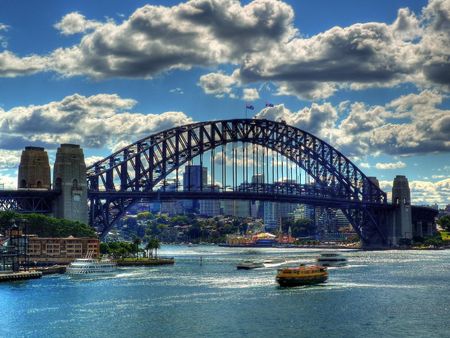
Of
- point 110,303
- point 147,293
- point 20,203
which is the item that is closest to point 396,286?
point 147,293

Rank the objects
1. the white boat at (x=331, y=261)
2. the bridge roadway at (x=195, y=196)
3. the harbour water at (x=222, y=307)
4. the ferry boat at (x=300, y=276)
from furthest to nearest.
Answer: the bridge roadway at (x=195, y=196), the white boat at (x=331, y=261), the ferry boat at (x=300, y=276), the harbour water at (x=222, y=307)

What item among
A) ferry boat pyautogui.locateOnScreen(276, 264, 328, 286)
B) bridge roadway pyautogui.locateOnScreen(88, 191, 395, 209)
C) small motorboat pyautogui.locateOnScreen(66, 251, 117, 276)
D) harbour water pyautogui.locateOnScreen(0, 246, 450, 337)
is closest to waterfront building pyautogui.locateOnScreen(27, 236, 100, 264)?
small motorboat pyautogui.locateOnScreen(66, 251, 117, 276)

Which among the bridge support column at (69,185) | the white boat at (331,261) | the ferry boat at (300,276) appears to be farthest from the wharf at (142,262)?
the ferry boat at (300,276)

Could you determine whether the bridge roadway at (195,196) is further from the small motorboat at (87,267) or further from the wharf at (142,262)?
the small motorboat at (87,267)

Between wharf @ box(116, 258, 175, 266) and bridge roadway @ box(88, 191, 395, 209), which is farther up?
bridge roadway @ box(88, 191, 395, 209)

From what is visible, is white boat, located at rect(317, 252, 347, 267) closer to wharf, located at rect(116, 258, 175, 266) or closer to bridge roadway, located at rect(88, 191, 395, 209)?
wharf, located at rect(116, 258, 175, 266)

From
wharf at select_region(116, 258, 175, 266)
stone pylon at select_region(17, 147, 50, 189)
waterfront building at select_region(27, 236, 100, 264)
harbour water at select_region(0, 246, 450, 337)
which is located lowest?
harbour water at select_region(0, 246, 450, 337)
